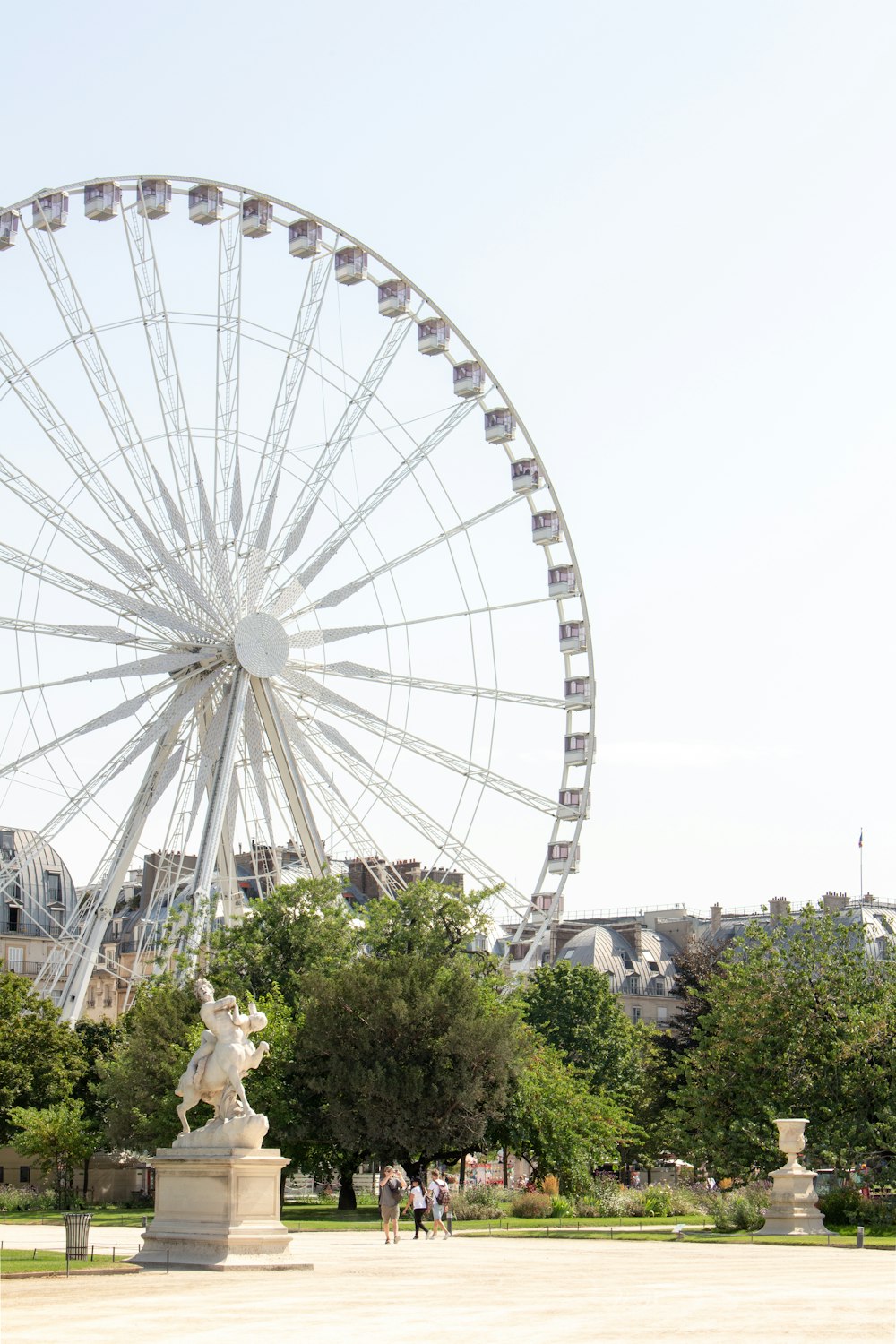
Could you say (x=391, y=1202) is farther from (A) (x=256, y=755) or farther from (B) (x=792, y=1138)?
(A) (x=256, y=755)

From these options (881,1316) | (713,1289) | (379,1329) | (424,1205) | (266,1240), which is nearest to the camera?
(379,1329)

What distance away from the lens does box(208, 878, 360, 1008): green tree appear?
51.3 meters

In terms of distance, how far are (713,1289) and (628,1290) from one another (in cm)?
103

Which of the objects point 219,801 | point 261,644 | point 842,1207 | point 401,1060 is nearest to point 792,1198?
point 842,1207

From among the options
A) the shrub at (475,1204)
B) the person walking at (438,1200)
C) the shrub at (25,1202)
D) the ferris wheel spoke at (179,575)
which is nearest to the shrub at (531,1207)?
the shrub at (475,1204)

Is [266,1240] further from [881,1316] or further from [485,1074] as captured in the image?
[485,1074]

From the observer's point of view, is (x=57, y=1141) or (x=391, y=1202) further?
(x=57, y=1141)

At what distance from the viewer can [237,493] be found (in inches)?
1886

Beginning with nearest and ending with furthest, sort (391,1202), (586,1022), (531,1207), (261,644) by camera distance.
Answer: (391,1202) < (531,1207) < (261,644) < (586,1022)

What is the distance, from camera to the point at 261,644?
157 feet

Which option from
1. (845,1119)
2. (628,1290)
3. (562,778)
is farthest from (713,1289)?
(562,778)

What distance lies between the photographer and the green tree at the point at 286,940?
168ft

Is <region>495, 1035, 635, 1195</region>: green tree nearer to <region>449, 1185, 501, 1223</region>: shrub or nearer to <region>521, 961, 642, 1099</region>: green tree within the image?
<region>449, 1185, 501, 1223</region>: shrub

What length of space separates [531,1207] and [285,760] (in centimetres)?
1337
